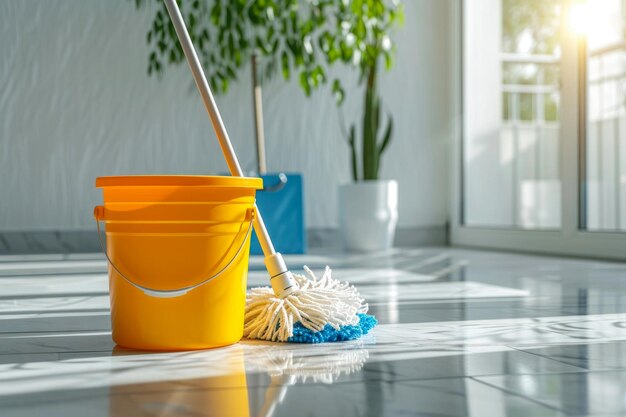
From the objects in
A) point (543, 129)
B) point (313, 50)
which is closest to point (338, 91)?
point (313, 50)

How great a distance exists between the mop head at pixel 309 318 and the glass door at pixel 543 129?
1749 millimetres

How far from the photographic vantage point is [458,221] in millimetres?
3721

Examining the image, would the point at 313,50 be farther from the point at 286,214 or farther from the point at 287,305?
the point at 287,305

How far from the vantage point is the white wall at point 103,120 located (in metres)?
3.31

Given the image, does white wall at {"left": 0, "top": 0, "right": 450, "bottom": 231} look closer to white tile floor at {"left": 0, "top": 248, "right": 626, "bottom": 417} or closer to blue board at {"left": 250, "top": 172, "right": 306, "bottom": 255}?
blue board at {"left": 250, "top": 172, "right": 306, "bottom": 255}

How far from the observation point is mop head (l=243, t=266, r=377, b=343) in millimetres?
1183

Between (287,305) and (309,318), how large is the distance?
4 cm

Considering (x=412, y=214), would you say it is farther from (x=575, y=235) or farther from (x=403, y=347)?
(x=403, y=347)

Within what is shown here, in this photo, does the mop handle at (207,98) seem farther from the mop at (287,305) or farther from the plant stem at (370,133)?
the plant stem at (370,133)

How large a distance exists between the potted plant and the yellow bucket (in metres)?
2.13

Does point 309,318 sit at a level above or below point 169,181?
below

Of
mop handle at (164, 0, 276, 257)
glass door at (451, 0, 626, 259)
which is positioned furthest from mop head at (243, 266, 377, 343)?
glass door at (451, 0, 626, 259)

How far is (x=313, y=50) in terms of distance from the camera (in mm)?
3449

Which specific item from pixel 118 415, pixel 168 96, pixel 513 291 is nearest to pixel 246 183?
pixel 118 415
